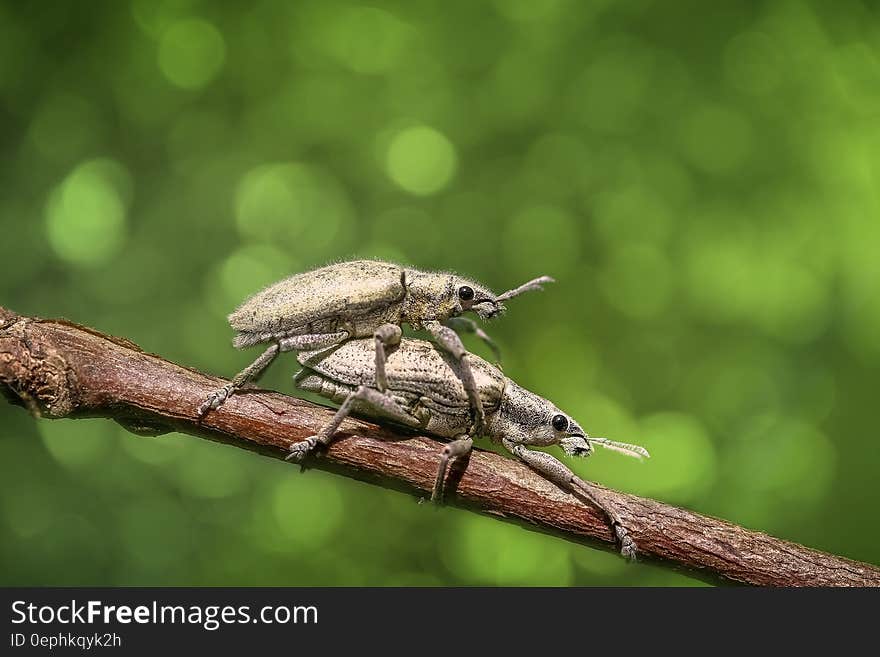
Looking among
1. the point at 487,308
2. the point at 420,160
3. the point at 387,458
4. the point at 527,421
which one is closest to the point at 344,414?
the point at 387,458

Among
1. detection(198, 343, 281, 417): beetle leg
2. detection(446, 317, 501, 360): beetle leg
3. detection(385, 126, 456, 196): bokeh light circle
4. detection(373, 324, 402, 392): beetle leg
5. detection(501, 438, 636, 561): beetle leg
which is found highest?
detection(385, 126, 456, 196): bokeh light circle

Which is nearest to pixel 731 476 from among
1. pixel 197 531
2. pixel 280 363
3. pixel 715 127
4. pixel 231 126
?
pixel 715 127

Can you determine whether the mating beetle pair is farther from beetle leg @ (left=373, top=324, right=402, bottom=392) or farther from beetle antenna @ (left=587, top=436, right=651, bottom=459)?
beetle antenna @ (left=587, top=436, right=651, bottom=459)

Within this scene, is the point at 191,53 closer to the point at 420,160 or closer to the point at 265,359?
the point at 420,160

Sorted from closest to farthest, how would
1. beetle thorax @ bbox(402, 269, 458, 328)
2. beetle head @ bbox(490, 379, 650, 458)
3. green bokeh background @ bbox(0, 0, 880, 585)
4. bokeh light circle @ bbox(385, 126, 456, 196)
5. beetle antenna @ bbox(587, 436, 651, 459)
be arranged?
beetle thorax @ bbox(402, 269, 458, 328)
beetle head @ bbox(490, 379, 650, 458)
beetle antenna @ bbox(587, 436, 651, 459)
green bokeh background @ bbox(0, 0, 880, 585)
bokeh light circle @ bbox(385, 126, 456, 196)

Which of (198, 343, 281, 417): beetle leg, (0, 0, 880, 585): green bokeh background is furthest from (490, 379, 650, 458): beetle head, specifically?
(0, 0, 880, 585): green bokeh background

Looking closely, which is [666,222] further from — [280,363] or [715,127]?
[280,363]

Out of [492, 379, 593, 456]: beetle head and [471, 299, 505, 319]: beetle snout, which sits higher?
[471, 299, 505, 319]: beetle snout
